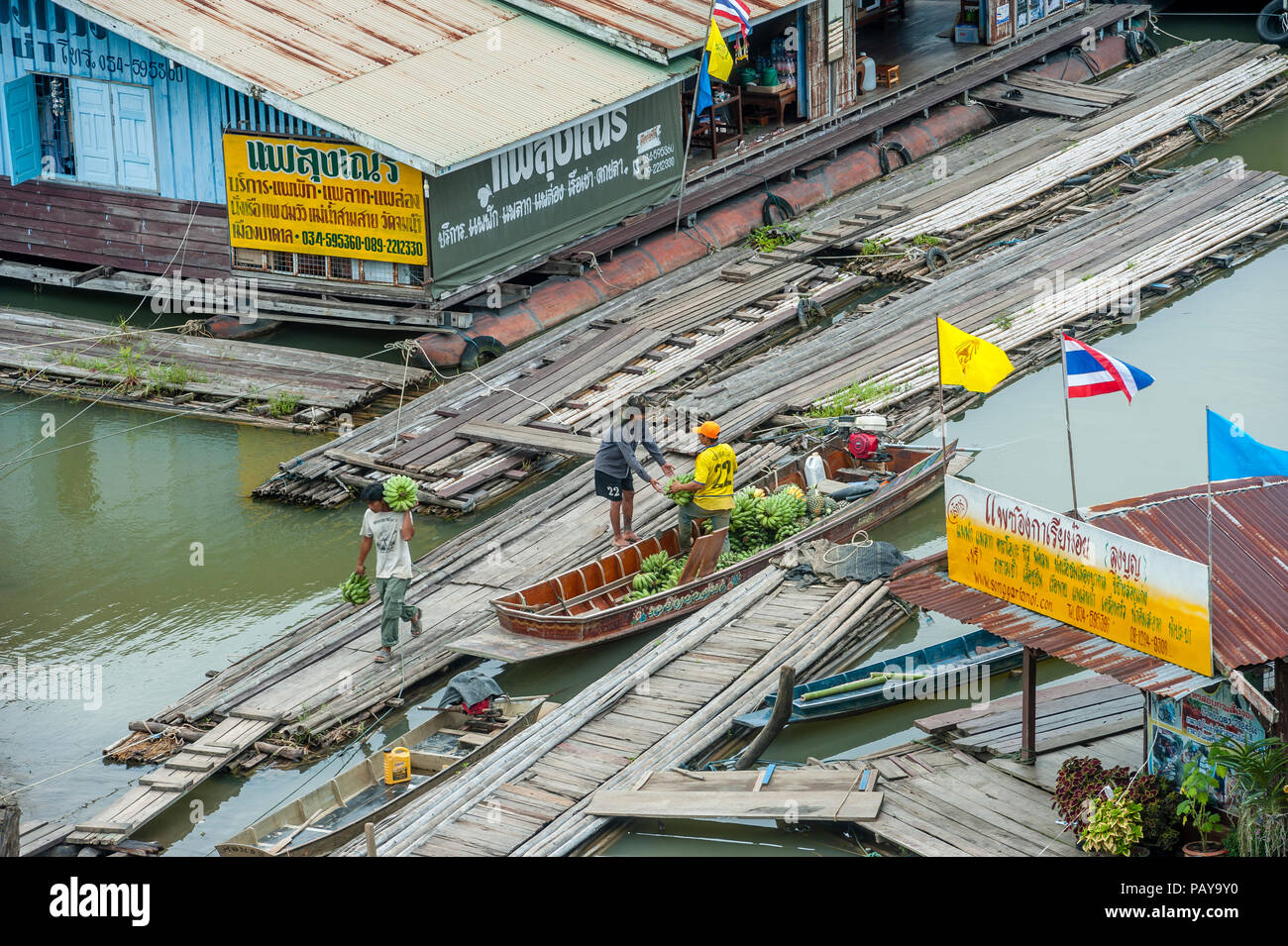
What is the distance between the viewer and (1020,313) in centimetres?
2720

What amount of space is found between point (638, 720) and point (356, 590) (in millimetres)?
3519

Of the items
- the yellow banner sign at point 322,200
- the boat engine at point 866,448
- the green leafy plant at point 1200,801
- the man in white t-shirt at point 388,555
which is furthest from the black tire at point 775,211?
the green leafy plant at point 1200,801

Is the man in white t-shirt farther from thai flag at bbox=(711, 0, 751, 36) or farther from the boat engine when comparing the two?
thai flag at bbox=(711, 0, 751, 36)

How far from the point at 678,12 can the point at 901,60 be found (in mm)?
8698

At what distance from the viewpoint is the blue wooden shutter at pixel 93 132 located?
93.7 ft

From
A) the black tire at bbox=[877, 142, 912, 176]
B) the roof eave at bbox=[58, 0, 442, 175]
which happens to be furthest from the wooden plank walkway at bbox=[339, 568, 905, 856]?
the black tire at bbox=[877, 142, 912, 176]

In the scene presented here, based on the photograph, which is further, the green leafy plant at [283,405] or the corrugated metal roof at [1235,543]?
the green leafy plant at [283,405]

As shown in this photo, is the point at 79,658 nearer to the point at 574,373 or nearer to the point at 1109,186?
the point at 574,373

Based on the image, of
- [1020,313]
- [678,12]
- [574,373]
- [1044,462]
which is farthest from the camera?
[678,12]

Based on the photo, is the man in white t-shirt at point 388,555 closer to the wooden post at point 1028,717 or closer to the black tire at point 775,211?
the wooden post at point 1028,717

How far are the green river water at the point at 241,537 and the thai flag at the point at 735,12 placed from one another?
8.09 metres

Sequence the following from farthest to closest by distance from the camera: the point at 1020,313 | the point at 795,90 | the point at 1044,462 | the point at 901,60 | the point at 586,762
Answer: the point at 901,60
the point at 795,90
the point at 1020,313
the point at 1044,462
the point at 586,762

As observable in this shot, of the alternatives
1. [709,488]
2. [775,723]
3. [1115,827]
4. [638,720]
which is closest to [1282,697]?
[1115,827]

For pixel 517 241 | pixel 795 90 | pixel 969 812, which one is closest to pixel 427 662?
pixel 969 812
